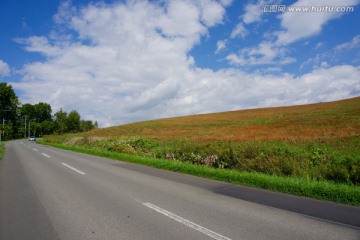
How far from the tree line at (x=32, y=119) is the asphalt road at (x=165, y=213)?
74.8 metres

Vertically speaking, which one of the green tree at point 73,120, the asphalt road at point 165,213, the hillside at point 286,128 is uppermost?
the green tree at point 73,120

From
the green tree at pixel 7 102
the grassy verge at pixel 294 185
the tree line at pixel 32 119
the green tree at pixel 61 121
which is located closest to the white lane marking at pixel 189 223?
the grassy verge at pixel 294 185

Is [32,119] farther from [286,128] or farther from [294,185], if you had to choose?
[294,185]

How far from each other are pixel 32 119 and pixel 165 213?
125 meters

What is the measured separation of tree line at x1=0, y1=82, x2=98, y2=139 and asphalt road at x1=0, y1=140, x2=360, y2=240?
74.8m

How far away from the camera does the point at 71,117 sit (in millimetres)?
99188

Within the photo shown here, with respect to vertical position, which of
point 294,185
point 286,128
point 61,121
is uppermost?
point 61,121

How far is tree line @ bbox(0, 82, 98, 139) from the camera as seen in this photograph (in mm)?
87175

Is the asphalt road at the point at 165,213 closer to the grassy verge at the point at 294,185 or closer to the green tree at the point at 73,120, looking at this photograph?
the grassy verge at the point at 294,185

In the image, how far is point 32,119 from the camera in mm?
113500

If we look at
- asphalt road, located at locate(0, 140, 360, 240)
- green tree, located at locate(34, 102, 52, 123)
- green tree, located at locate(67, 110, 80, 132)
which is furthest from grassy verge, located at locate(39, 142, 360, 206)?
green tree, located at locate(34, 102, 52, 123)

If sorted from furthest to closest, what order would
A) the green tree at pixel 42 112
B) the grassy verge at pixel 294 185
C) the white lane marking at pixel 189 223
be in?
1. the green tree at pixel 42 112
2. the grassy verge at pixel 294 185
3. the white lane marking at pixel 189 223

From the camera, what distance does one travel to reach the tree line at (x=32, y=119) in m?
87.2

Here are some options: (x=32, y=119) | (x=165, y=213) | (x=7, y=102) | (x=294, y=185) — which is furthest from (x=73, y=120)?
(x=165, y=213)
